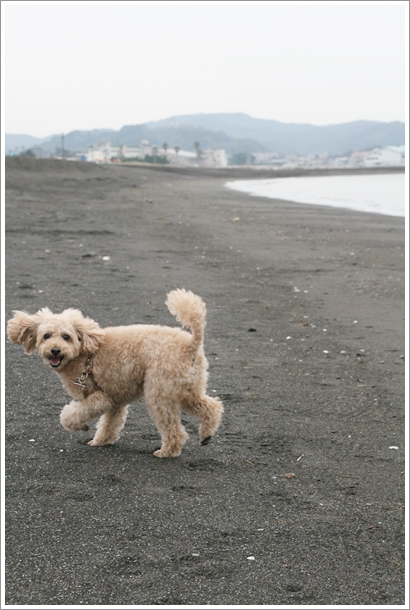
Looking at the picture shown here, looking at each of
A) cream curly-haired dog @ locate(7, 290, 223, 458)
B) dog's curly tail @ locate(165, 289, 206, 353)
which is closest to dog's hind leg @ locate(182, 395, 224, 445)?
cream curly-haired dog @ locate(7, 290, 223, 458)

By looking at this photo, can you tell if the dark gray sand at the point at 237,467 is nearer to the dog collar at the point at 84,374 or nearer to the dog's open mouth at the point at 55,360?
the dog collar at the point at 84,374

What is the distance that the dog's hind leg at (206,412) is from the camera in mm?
4988

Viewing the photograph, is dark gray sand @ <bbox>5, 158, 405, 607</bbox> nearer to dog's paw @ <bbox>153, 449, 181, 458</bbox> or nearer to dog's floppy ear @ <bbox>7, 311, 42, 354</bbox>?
dog's paw @ <bbox>153, 449, 181, 458</bbox>

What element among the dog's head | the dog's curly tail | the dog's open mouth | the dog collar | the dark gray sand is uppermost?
the dog's curly tail

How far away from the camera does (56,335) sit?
486 cm

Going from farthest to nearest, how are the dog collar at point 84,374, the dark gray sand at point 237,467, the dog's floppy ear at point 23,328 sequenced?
1. the dog collar at point 84,374
2. the dog's floppy ear at point 23,328
3. the dark gray sand at point 237,467

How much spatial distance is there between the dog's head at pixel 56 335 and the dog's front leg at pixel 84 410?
0.31 metres

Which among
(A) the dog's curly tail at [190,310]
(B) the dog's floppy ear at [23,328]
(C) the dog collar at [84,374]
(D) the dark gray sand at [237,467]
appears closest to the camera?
(D) the dark gray sand at [237,467]

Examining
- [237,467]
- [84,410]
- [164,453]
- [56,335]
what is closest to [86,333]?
[56,335]

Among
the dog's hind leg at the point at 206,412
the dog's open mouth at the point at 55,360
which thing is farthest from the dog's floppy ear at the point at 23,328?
Answer: the dog's hind leg at the point at 206,412

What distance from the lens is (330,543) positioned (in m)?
3.80

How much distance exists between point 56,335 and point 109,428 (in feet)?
2.62

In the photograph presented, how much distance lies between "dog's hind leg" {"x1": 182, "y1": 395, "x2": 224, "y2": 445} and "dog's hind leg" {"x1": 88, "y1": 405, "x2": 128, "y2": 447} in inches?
20.1

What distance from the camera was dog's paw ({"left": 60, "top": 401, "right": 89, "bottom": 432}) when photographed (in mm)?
4978
